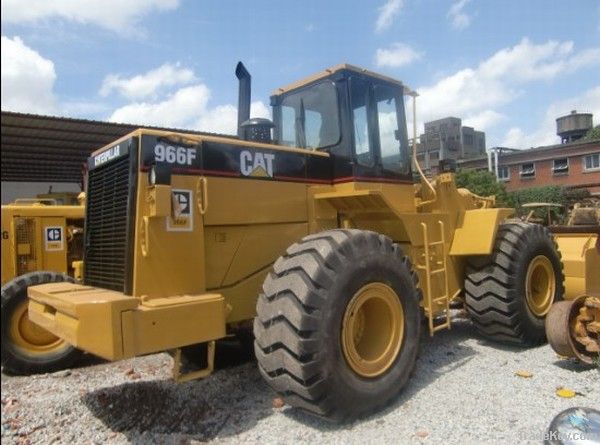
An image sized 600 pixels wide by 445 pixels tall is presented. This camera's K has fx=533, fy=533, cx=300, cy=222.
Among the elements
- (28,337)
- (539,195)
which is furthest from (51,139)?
(539,195)

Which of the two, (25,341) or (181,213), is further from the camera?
(25,341)

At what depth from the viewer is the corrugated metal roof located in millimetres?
14539

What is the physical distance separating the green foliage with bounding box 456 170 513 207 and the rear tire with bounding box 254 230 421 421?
28.8 m

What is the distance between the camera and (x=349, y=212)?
211 inches

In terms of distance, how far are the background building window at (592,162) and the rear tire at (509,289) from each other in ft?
113

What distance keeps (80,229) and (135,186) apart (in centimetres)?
436

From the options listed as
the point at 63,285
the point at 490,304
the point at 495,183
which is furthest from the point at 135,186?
the point at 495,183

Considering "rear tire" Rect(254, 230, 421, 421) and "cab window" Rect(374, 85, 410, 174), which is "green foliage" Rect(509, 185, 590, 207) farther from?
"rear tire" Rect(254, 230, 421, 421)

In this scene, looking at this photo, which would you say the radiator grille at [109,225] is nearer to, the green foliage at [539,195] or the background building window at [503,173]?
the green foliage at [539,195]

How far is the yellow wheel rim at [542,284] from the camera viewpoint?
249 inches

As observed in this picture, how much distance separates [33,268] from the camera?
7.51 meters

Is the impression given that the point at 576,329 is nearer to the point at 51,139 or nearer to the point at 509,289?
the point at 509,289

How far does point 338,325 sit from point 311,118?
98.4 inches

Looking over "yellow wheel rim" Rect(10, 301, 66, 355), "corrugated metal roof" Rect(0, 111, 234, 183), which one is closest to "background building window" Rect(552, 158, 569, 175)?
"corrugated metal roof" Rect(0, 111, 234, 183)
